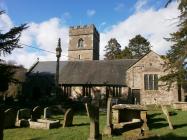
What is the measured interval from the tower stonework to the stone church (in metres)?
9.53

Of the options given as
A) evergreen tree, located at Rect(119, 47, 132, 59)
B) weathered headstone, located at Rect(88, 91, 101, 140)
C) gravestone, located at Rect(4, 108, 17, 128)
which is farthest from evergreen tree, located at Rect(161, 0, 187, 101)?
evergreen tree, located at Rect(119, 47, 132, 59)

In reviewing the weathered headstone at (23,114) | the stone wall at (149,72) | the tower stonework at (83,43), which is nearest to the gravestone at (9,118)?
the weathered headstone at (23,114)

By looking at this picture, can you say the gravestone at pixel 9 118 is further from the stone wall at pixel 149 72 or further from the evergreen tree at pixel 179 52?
the stone wall at pixel 149 72

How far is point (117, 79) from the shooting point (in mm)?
37500

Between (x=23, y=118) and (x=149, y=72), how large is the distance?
22.6 m

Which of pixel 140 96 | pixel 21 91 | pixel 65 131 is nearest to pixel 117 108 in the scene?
pixel 65 131

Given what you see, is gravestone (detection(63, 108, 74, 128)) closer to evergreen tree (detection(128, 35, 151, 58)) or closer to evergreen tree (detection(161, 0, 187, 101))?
evergreen tree (detection(161, 0, 187, 101))

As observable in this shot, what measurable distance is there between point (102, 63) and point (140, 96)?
781 cm

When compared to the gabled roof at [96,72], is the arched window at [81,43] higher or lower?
higher

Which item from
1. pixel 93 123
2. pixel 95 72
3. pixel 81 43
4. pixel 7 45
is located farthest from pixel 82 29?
pixel 93 123

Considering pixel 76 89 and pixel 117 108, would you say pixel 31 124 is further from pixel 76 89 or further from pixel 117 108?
pixel 76 89

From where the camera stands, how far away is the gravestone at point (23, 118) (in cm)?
Result: 1557

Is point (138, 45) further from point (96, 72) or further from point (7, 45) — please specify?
point (7, 45)

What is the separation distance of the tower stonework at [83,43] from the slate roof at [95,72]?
33.1 ft
